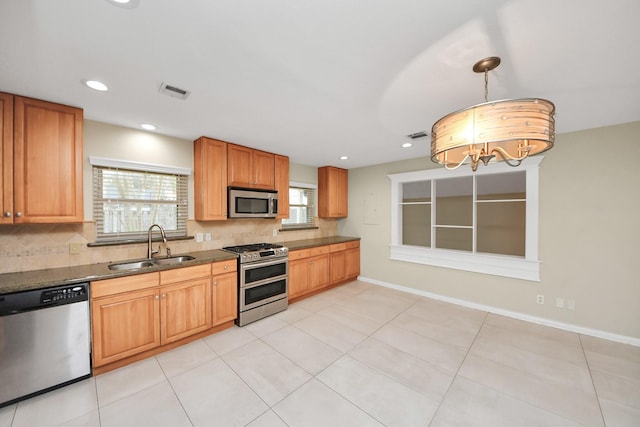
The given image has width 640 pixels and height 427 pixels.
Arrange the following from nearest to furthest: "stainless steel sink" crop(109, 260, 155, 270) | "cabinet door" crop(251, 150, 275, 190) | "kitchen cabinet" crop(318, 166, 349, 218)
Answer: "stainless steel sink" crop(109, 260, 155, 270) < "cabinet door" crop(251, 150, 275, 190) < "kitchen cabinet" crop(318, 166, 349, 218)

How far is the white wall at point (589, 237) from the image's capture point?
2.61 m

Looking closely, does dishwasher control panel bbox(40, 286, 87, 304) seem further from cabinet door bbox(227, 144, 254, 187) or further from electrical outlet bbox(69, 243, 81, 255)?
cabinet door bbox(227, 144, 254, 187)

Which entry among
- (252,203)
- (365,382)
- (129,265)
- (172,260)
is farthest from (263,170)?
(365,382)

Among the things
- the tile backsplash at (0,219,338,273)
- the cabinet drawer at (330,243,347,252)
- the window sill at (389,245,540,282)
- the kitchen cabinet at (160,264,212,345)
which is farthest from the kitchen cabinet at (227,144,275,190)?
the window sill at (389,245,540,282)

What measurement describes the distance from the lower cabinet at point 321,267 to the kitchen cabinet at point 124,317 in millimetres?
1858

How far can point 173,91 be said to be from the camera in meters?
1.97

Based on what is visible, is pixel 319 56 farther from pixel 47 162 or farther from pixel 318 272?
pixel 318 272

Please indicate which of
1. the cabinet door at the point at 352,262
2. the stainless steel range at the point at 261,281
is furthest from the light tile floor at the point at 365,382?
the cabinet door at the point at 352,262

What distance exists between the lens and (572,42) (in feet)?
4.58

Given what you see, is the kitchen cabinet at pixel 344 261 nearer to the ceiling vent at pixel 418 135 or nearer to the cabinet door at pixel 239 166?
the cabinet door at pixel 239 166

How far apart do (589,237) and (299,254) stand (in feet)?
12.3

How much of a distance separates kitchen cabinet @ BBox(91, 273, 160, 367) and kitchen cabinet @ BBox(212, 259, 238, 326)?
0.59 meters

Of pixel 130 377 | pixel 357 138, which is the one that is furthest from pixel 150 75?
pixel 130 377

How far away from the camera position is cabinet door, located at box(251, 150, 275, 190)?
3.67m
